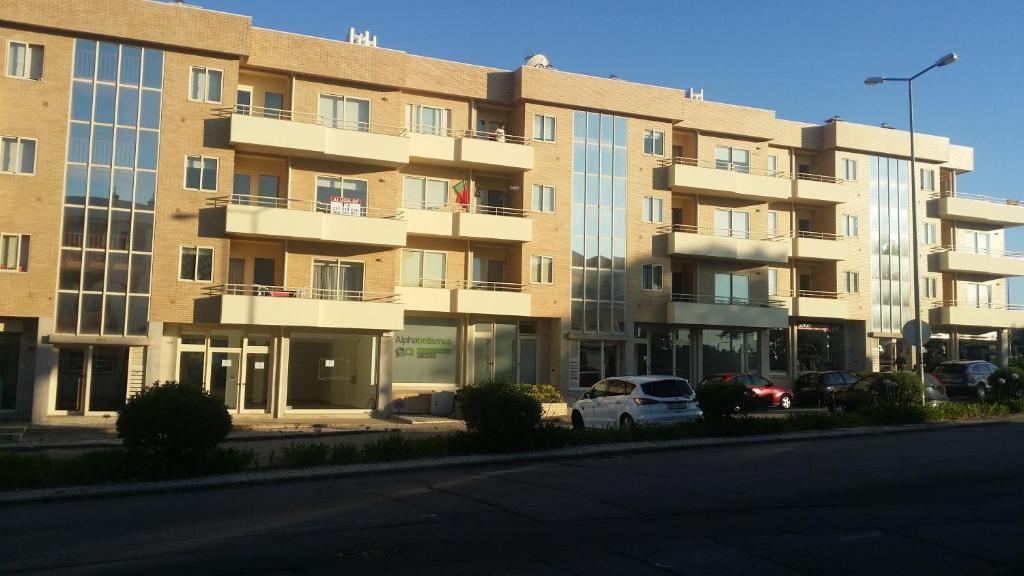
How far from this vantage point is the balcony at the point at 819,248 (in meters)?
42.0

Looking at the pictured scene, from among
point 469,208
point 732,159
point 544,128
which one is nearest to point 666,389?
point 469,208

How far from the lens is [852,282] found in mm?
44094

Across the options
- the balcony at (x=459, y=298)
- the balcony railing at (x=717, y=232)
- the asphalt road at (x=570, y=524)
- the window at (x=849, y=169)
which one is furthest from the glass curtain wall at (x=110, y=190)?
the window at (x=849, y=169)

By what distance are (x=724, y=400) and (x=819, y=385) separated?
52.4 ft

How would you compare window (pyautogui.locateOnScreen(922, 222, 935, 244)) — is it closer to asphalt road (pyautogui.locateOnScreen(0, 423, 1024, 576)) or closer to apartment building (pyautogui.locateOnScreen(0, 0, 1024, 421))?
apartment building (pyautogui.locateOnScreen(0, 0, 1024, 421))

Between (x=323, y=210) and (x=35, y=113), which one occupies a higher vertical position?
(x=35, y=113)

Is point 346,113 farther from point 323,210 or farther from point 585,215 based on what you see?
point 585,215

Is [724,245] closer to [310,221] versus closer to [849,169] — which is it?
[849,169]

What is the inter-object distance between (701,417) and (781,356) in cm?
2382

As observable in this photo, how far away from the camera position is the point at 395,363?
33875 millimetres

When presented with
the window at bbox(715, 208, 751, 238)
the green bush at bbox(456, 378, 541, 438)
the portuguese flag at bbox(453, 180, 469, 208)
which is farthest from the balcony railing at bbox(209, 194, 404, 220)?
the window at bbox(715, 208, 751, 238)

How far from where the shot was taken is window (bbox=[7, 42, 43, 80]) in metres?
28.6

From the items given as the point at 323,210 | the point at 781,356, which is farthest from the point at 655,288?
the point at 323,210

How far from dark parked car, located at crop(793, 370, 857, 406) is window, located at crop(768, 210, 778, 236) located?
9864 mm
